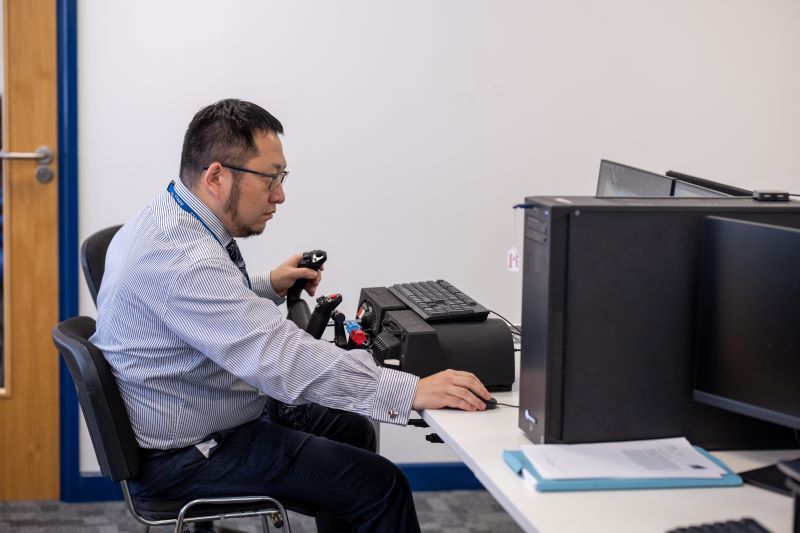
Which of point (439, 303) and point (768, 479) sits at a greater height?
point (439, 303)

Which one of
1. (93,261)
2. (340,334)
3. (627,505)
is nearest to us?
(627,505)

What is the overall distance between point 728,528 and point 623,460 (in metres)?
0.26

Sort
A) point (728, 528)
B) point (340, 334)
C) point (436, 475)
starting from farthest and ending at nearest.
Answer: point (436, 475), point (340, 334), point (728, 528)

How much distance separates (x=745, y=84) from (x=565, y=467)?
2.38 m

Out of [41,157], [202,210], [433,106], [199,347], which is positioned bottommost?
[199,347]

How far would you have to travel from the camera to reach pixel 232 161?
2115mm

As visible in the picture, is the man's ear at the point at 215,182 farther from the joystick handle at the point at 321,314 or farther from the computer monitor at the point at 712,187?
the computer monitor at the point at 712,187

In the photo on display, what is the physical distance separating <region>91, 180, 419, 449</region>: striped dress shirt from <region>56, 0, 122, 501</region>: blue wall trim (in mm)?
1045

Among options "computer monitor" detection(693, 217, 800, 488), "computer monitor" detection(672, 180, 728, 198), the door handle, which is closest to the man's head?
"computer monitor" detection(672, 180, 728, 198)

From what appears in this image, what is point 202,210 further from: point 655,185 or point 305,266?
point 655,185

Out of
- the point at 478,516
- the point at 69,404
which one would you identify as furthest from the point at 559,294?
the point at 69,404

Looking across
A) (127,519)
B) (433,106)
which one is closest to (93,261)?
(127,519)

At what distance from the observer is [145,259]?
193 centimetres

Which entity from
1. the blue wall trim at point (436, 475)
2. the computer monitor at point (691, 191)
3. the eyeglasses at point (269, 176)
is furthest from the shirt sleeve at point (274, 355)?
the blue wall trim at point (436, 475)
